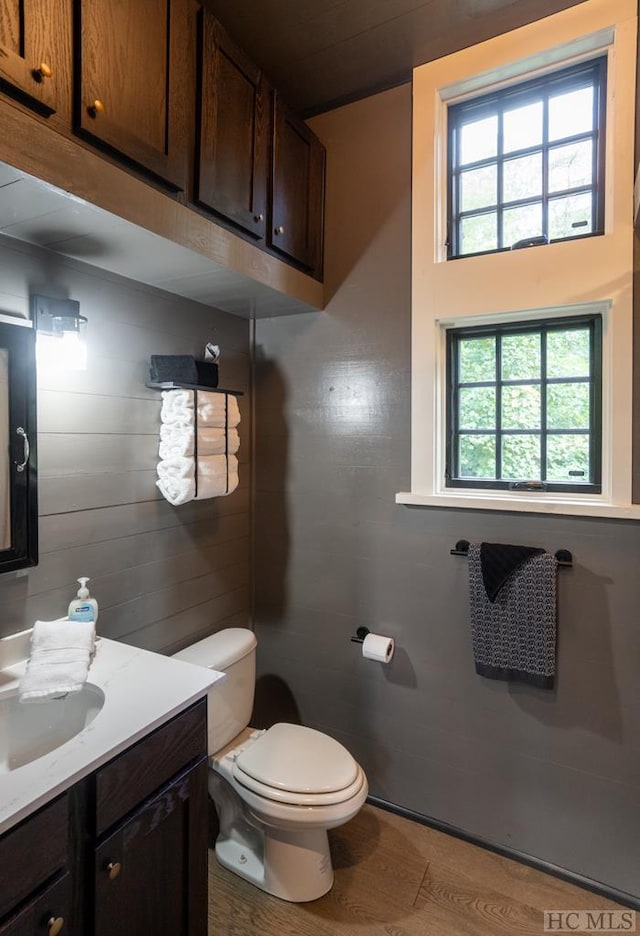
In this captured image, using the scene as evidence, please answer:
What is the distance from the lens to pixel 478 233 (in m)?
1.80

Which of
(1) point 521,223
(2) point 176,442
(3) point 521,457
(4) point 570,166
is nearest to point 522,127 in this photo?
(4) point 570,166

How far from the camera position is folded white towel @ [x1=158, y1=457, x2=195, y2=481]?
163 cm

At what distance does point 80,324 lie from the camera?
4.48 feet

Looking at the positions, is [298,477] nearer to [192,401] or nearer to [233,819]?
[192,401]

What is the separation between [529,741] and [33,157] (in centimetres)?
218

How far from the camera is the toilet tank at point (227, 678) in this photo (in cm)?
165

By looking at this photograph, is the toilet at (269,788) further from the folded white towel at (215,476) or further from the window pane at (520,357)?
the window pane at (520,357)

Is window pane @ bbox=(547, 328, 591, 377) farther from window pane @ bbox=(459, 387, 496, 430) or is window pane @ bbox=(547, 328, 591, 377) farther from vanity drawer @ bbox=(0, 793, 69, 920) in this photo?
vanity drawer @ bbox=(0, 793, 69, 920)

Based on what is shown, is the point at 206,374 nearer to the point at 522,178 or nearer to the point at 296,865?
the point at 522,178

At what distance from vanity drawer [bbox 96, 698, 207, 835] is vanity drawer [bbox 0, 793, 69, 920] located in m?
0.07

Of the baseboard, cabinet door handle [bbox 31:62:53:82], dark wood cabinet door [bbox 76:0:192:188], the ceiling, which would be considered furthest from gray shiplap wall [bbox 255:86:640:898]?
cabinet door handle [bbox 31:62:53:82]

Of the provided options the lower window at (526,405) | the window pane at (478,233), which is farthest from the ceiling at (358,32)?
the lower window at (526,405)

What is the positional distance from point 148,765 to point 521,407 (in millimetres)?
1587

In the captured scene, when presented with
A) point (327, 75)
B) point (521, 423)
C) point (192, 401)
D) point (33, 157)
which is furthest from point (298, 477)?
point (327, 75)
